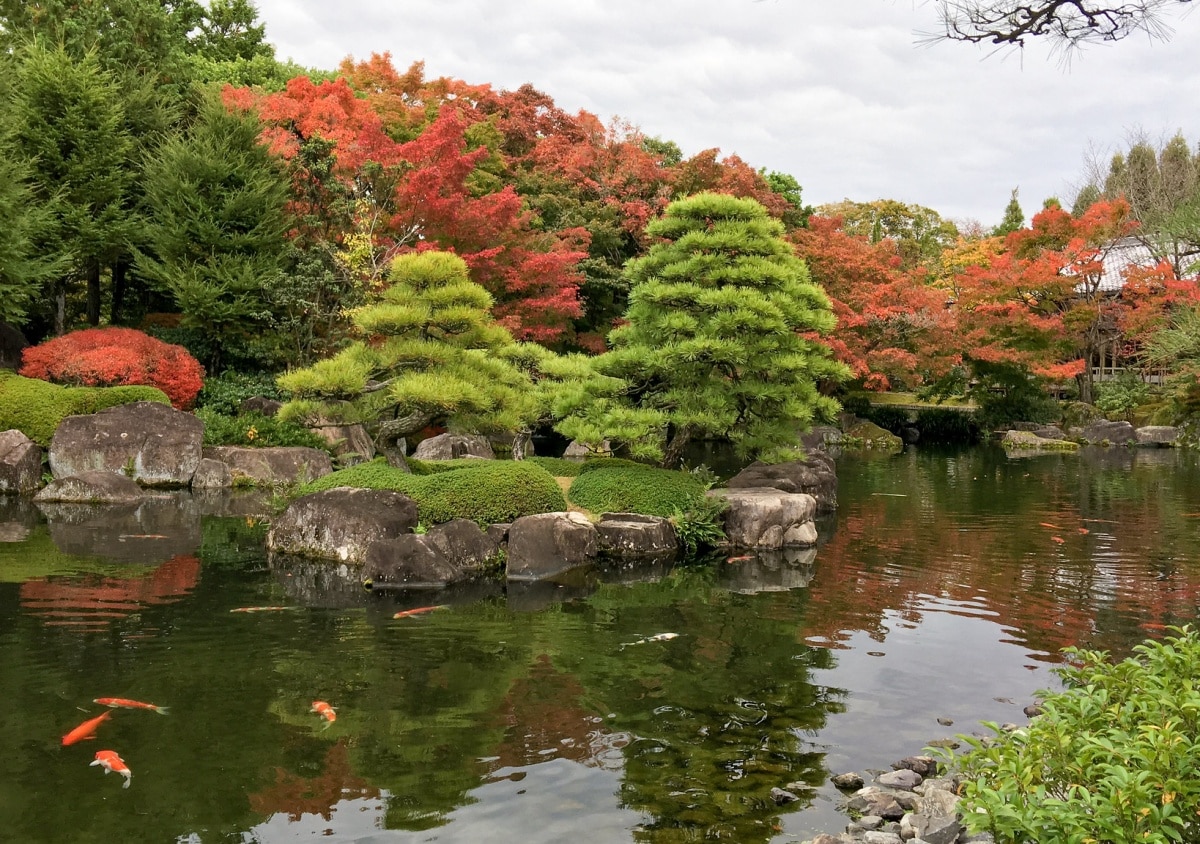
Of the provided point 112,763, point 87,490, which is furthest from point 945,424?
point 112,763

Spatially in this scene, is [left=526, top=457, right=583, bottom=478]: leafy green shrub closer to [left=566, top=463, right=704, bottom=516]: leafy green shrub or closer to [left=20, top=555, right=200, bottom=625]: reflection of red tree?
[left=566, top=463, right=704, bottom=516]: leafy green shrub

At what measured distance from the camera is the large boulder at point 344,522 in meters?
11.5

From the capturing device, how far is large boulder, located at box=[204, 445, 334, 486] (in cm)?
1816

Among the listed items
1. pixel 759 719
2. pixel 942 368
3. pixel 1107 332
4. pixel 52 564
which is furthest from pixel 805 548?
pixel 1107 332

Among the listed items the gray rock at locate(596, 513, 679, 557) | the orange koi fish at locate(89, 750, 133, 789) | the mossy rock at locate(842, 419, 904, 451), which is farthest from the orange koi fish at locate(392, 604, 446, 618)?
the mossy rock at locate(842, 419, 904, 451)

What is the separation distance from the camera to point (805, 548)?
13.4 meters

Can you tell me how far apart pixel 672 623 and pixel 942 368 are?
25.0 metres

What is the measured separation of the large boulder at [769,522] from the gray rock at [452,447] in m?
7.46

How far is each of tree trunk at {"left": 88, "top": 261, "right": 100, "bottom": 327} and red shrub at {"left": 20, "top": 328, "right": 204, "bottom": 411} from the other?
3.28 m

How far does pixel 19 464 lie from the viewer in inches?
650

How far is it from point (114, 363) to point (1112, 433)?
3068 cm

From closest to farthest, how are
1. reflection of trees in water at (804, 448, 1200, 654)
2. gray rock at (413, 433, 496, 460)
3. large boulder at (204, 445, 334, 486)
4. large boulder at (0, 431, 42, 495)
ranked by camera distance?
reflection of trees in water at (804, 448, 1200, 654) → large boulder at (0, 431, 42, 495) → large boulder at (204, 445, 334, 486) → gray rock at (413, 433, 496, 460)

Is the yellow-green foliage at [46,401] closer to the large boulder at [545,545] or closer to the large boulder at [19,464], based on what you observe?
the large boulder at [19,464]

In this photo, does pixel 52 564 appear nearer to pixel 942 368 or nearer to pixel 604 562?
pixel 604 562
